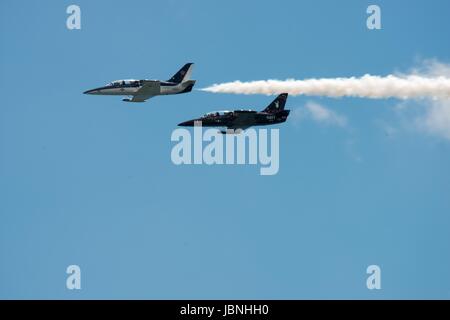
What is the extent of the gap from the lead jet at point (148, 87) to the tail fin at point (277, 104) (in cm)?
805

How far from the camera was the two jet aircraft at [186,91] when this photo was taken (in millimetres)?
110125

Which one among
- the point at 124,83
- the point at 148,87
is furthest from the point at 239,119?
the point at 124,83

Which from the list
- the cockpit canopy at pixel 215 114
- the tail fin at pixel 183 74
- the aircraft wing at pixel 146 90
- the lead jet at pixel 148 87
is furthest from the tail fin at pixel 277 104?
the aircraft wing at pixel 146 90

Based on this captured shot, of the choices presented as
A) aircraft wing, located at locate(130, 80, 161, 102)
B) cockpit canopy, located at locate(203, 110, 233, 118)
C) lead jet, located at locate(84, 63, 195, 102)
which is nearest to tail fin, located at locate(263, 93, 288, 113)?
cockpit canopy, located at locate(203, 110, 233, 118)

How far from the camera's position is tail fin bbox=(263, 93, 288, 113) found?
112037 millimetres

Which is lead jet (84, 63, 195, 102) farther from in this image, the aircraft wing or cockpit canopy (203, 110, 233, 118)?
cockpit canopy (203, 110, 233, 118)

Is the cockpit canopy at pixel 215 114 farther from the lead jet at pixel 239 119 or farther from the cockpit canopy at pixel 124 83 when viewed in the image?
the cockpit canopy at pixel 124 83

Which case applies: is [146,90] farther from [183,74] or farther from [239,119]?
[239,119]

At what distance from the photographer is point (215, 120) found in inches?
4365

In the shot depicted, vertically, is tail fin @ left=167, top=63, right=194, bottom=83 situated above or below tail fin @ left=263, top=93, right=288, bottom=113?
above
